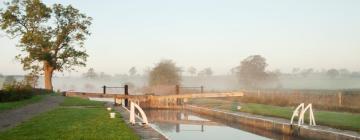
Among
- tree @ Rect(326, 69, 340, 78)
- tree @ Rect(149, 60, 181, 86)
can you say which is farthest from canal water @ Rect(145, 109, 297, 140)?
tree @ Rect(326, 69, 340, 78)

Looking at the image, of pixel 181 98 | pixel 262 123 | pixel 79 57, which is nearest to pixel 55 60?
pixel 79 57

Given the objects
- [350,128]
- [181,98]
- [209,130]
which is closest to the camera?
[350,128]

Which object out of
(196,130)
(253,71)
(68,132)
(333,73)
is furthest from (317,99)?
(333,73)

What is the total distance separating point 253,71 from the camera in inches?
4186

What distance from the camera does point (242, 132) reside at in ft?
90.8

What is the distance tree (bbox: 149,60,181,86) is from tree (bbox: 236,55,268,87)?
32.1m

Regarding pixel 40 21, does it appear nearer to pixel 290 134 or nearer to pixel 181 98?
pixel 181 98

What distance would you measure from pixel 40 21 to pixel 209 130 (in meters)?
31.7

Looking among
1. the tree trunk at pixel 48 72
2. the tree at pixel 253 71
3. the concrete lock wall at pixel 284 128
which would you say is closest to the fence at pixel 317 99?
the concrete lock wall at pixel 284 128

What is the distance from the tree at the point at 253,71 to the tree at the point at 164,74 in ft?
105

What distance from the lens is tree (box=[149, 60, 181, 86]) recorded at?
77.6 m

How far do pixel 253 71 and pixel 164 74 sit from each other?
3545 centimetres

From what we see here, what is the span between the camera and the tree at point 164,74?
77625 millimetres

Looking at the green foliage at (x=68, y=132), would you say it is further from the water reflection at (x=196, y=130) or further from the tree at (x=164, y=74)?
the tree at (x=164, y=74)
